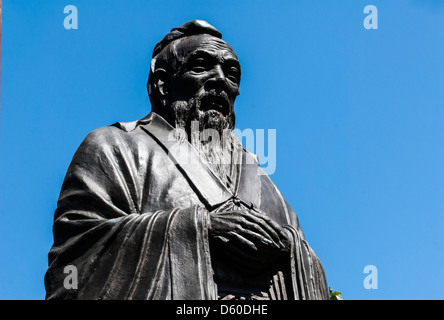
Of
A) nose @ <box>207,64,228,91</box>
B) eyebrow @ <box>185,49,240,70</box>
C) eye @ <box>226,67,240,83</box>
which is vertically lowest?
nose @ <box>207,64,228,91</box>

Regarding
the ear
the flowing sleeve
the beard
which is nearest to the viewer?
the flowing sleeve

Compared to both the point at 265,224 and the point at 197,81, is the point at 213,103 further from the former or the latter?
the point at 265,224

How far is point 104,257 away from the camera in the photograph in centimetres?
865

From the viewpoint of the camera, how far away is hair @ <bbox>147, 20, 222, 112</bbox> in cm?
1039

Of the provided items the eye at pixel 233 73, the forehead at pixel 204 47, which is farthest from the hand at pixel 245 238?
the forehead at pixel 204 47

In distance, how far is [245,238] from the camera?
8719 mm

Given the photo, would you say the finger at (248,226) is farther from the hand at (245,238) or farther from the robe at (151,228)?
the robe at (151,228)

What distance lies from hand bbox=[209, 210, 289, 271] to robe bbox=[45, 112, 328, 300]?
9cm

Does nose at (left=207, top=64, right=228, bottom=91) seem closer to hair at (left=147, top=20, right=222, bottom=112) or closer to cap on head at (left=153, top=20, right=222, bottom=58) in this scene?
hair at (left=147, top=20, right=222, bottom=112)

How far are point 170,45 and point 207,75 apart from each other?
0.67m

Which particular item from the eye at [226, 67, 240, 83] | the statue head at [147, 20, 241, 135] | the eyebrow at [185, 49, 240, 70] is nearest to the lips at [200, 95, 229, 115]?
the statue head at [147, 20, 241, 135]

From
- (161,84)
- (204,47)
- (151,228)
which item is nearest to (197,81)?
(204,47)
